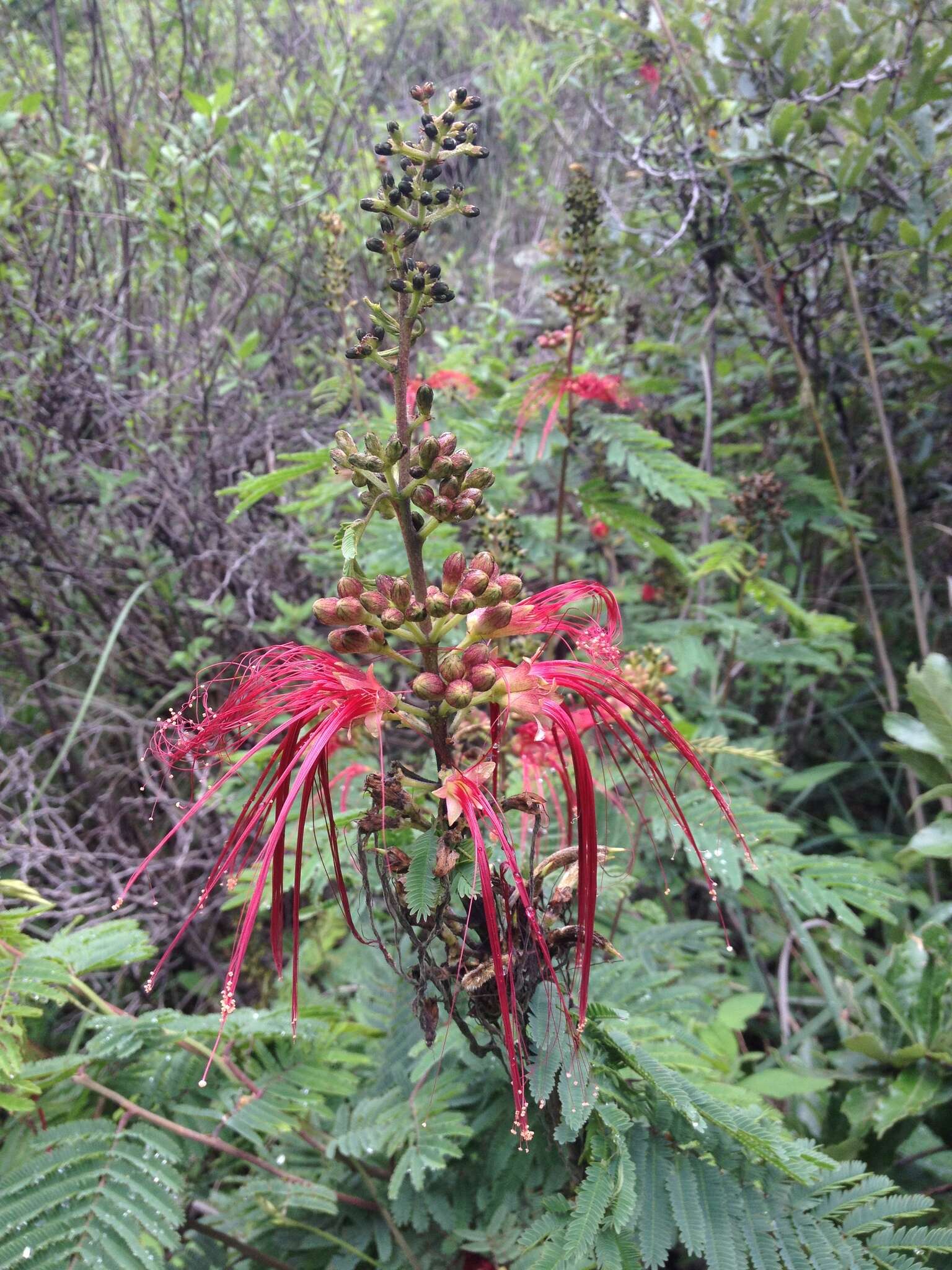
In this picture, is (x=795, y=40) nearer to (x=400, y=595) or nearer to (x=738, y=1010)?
(x=400, y=595)

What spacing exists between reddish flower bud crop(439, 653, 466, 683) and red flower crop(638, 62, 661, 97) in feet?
11.4

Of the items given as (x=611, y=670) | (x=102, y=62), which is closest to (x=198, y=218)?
(x=102, y=62)

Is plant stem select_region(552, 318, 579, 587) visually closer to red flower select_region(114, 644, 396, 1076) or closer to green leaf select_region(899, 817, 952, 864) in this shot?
green leaf select_region(899, 817, 952, 864)

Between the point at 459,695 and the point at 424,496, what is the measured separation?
23 centimetres

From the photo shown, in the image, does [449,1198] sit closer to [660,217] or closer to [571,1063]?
[571,1063]

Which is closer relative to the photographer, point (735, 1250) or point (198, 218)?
point (735, 1250)

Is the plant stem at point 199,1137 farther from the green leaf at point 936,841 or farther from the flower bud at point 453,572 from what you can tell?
the green leaf at point 936,841

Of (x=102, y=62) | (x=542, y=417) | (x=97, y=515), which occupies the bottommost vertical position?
(x=542, y=417)

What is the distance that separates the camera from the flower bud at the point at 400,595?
0.93 m

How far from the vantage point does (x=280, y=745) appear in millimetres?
1003

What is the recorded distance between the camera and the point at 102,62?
A: 12.3ft


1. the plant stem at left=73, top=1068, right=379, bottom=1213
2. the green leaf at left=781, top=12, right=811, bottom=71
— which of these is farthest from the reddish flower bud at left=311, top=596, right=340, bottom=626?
the green leaf at left=781, top=12, right=811, bottom=71

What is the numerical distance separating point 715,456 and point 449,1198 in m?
3.07

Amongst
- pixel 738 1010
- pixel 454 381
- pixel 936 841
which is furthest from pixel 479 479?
pixel 454 381
